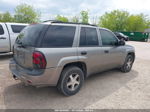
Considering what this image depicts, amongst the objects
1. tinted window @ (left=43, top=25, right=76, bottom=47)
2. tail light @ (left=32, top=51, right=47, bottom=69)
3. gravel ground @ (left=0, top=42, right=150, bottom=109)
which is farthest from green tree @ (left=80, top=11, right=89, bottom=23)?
tail light @ (left=32, top=51, right=47, bottom=69)

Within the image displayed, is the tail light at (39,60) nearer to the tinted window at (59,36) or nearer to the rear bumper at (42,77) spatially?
the rear bumper at (42,77)

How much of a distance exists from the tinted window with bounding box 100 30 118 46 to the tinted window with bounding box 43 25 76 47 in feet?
3.76

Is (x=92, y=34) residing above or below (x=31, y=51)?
above

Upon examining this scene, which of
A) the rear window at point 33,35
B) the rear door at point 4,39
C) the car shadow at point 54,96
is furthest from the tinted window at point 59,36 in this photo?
the rear door at point 4,39

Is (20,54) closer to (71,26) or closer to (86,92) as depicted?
(71,26)

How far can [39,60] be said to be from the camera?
96.3 inches

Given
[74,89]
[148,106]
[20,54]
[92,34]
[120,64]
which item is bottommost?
[148,106]

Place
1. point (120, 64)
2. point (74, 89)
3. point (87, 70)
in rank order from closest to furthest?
point (74, 89) < point (87, 70) < point (120, 64)

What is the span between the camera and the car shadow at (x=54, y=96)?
8.76ft

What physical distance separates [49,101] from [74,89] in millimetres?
689

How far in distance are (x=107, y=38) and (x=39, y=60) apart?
2.41 metres

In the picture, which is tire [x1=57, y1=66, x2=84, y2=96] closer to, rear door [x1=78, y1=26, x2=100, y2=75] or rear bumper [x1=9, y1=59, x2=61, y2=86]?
rear bumper [x1=9, y1=59, x2=61, y2=86]

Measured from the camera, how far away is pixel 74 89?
3.14 metres

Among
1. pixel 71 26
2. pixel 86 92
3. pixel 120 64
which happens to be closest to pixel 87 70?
pixel 86 92
